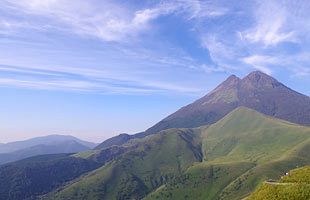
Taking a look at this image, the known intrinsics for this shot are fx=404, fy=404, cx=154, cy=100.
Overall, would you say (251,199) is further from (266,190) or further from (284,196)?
(284,196)

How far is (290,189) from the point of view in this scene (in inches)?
4250

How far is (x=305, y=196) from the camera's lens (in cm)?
10094

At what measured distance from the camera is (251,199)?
387 feet

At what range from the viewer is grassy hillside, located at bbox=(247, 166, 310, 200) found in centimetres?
10319

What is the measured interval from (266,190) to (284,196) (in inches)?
435

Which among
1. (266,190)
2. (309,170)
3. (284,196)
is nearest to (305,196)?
(284,196)

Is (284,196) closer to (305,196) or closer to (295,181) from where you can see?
(305,196)

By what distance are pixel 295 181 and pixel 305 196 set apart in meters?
23.1

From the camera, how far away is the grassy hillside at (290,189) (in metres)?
103

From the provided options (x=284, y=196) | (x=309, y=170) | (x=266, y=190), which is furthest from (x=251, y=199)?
(x=309, y=170)

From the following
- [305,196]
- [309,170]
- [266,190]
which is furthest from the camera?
[309,170]

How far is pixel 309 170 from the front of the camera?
129 m

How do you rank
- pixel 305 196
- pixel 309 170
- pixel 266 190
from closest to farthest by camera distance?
pixel 305 196 < pixel 266 190 < pixel 309 170

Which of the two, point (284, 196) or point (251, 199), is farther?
point (251, 199)
